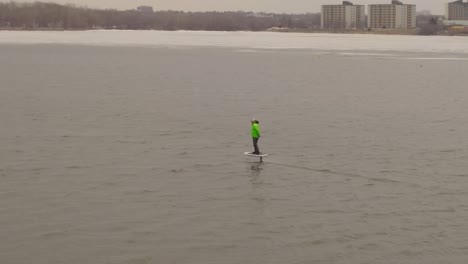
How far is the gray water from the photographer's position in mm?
11594

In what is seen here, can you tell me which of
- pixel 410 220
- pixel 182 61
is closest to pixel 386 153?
pixel 410 220

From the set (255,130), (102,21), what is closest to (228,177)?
(255,130)

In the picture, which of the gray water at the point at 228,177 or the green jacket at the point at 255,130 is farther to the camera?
the green jacket at the point at 255,130

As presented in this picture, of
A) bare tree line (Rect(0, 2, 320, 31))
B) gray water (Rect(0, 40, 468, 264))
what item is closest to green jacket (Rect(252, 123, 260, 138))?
gray water (Rect(0, 40, 468, 264))

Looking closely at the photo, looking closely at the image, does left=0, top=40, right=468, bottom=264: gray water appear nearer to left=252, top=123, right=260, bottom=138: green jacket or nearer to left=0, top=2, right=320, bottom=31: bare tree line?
left=252, top=123, right=260, bottom=138: green jacket

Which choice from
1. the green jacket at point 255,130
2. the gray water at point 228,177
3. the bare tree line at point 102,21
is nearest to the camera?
the gray water at point 228,177

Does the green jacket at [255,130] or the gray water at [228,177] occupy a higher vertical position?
the green jacket at [255,130]

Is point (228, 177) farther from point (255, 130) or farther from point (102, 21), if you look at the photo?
point (102, 21)

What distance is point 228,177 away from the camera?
634 inches

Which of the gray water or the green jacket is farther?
the green jacket

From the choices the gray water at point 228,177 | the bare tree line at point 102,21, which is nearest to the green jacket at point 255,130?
the gray water at point 228,177

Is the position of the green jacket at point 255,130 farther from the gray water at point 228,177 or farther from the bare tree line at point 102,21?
the bare tree line at point 102,21

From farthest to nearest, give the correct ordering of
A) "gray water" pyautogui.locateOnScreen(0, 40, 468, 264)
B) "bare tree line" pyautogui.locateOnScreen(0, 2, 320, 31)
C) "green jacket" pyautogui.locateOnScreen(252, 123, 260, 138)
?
"bare tree line" pyautogui.locateOnScreen(0, 2, 320, 31) → "green jacket" pyautogui.locateOnScreen(252, 123, 260, 138) → "gray water" pyautogui.locateOnScreen(0, 40, 468, 264)

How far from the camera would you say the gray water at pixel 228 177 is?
1159 cm
